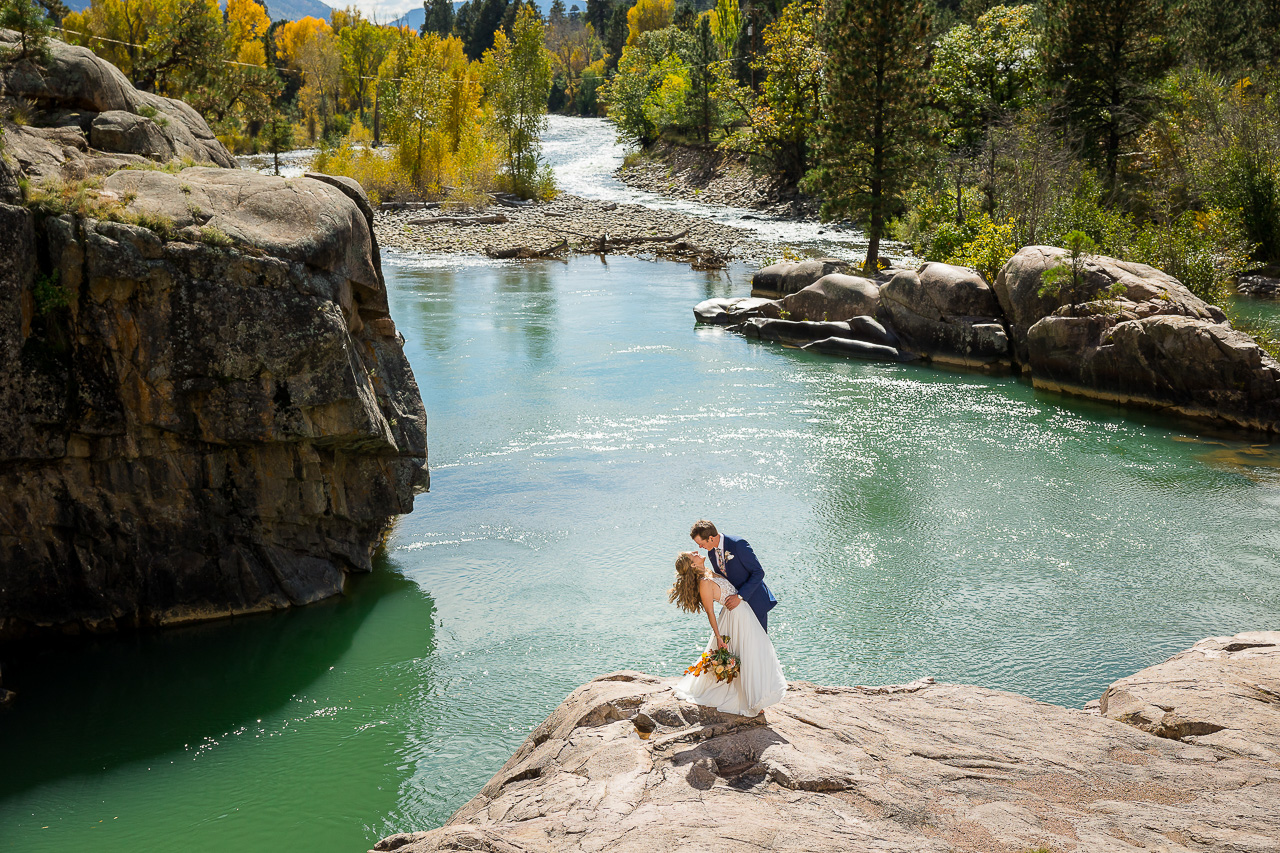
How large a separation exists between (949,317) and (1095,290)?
13.5 ft

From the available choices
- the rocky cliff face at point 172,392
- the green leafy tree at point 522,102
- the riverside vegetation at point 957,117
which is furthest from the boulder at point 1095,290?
the green leafy tree at point 522,102

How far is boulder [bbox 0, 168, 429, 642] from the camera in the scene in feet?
35.2

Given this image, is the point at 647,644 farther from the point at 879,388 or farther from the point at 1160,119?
the point at 1160,119

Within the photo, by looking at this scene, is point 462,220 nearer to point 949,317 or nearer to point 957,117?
point 957,117

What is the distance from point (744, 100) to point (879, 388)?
138ft

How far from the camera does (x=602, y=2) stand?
140125 mm

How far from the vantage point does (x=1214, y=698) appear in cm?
825

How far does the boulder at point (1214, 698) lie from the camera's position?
7.56 m

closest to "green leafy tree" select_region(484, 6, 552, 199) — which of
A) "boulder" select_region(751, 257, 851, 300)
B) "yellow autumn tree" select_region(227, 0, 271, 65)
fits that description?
"yellow autumn tree" select_region(227, 0, 271, 65)

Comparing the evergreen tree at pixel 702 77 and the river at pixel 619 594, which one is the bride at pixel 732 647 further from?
the evergreen tree at pixel 702 77

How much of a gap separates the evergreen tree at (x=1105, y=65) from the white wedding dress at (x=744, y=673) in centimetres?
3561

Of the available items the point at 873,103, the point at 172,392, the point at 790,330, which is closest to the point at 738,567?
the point at 172,392

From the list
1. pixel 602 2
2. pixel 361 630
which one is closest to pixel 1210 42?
pixel 361 630

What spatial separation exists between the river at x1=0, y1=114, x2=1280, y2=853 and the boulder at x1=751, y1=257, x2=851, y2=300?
9.36 meters
